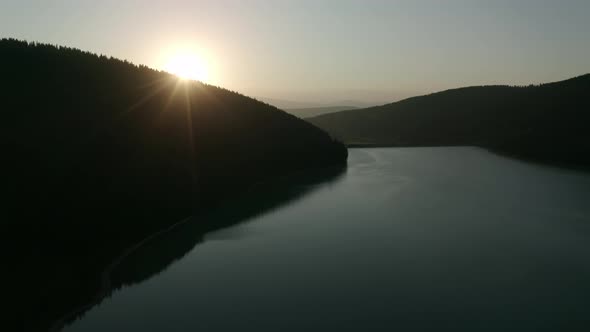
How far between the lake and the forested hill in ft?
203

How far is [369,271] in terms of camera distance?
27.9 metres

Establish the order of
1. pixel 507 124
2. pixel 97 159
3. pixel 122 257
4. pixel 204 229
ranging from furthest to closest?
pixel 507 124, pixel 97 159, pixel 204 229, pixel 122 257

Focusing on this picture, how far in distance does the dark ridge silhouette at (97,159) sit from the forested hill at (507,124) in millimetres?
60402

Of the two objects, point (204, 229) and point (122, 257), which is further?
point (204, 229)

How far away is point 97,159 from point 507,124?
5546 inches

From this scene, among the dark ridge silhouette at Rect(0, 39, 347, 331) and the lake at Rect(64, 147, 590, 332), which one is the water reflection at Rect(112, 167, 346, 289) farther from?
the dark ridge silhouette at Rect(0, 39, 347, 331)

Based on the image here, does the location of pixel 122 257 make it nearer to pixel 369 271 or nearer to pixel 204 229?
pixel 204 229

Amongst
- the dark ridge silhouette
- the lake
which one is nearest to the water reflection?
the lake

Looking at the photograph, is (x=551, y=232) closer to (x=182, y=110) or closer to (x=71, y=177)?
(x=71, y=177)

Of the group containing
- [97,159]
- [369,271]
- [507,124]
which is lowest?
[369,271]

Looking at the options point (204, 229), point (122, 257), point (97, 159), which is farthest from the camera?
point (97, 159)

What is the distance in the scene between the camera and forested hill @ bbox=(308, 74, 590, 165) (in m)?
106

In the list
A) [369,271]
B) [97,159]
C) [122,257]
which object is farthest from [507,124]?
[122,257]

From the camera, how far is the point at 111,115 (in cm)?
5497
